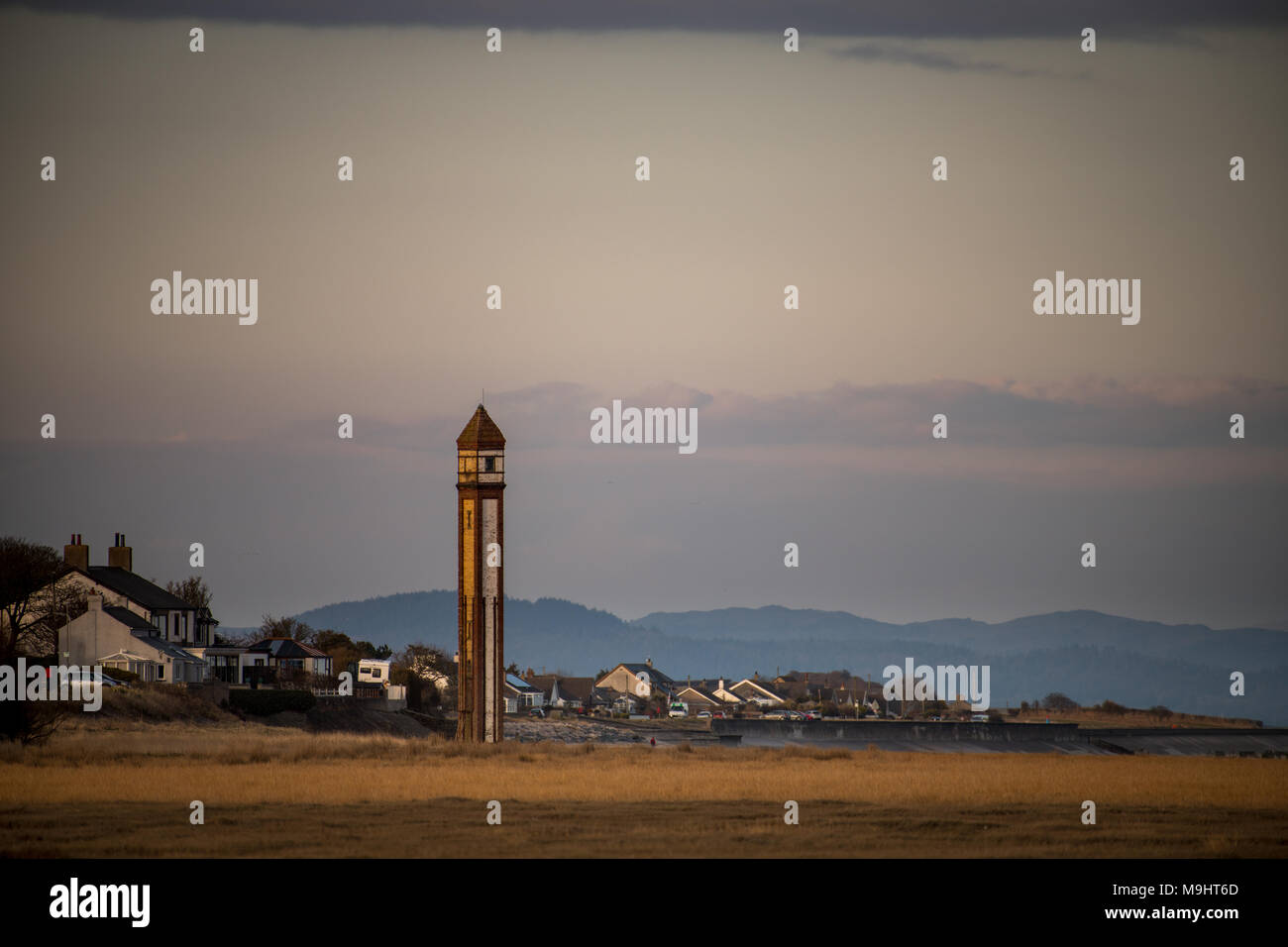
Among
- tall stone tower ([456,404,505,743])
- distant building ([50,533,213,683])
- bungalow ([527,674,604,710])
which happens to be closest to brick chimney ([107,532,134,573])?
distant building ([50,533,213,683])

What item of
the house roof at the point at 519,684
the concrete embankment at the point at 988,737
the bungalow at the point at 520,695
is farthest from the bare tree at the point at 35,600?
the house roof at the point at 519,684

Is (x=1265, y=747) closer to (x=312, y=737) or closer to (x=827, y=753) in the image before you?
(x=827, y=753)

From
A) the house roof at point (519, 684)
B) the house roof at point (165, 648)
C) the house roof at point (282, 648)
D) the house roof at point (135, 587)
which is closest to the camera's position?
the house roof at point (165, 648)

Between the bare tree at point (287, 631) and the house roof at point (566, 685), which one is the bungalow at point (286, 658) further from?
the house roof at point (566, 685)

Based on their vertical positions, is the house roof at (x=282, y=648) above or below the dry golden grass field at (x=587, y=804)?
above

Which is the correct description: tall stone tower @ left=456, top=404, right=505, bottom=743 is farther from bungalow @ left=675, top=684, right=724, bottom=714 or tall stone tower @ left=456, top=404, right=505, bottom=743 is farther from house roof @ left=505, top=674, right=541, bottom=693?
bungalow @ left=675, top=684, right=724, bottom=714
